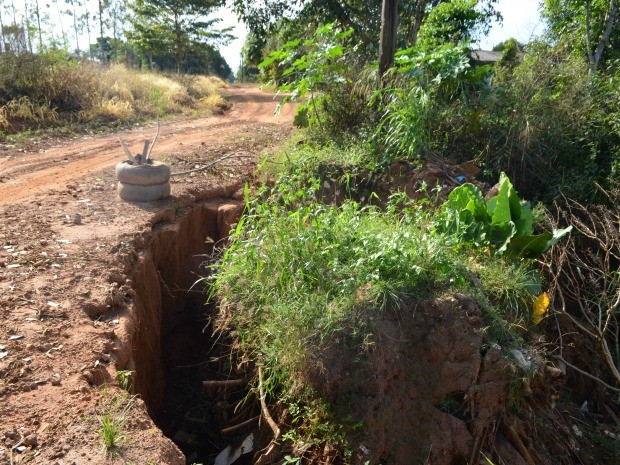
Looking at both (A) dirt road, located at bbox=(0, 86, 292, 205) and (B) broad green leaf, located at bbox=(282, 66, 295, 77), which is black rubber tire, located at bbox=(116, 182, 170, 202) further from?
(B) broad green leaf, located at bbox=(282, 66, 295, 77)

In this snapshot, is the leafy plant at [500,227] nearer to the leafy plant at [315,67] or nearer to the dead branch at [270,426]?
the dead branch at [270,426]

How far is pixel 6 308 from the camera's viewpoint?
3.64 metres

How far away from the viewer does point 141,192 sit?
5.86m

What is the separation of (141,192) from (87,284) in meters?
1.99

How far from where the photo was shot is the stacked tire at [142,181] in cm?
584

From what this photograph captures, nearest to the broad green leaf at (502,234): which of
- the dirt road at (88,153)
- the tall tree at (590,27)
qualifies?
the dirt road at (88,153)

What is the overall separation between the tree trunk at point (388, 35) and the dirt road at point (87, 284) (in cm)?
243

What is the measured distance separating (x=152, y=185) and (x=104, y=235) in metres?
1.11

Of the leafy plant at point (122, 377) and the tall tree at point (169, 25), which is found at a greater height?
the tall tree at point (169, 25)

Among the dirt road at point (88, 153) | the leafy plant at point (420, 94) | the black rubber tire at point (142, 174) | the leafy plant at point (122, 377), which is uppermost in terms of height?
the leafy plant at point (420, 94)

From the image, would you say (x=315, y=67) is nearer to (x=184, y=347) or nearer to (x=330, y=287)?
(x=184, y=347)

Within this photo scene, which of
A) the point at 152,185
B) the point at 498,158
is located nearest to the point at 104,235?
the point at 152,185

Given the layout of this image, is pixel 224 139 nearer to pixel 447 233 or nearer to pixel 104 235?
pixel 104 235

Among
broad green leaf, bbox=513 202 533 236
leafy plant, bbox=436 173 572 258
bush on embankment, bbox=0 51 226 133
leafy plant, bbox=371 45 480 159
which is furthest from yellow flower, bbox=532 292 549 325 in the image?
bush on embankment, bbox=0 51 226 133
